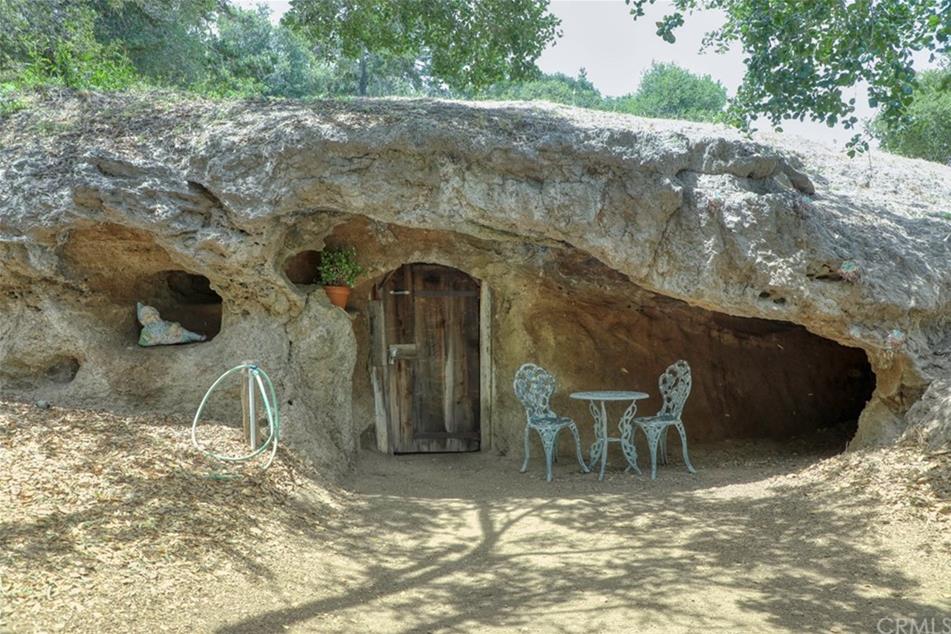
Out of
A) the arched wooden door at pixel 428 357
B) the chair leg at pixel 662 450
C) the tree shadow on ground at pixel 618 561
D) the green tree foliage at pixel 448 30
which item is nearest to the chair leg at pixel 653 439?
the tree shadow on ground at pixel 618 561

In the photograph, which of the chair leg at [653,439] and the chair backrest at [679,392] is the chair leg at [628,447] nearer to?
the chair leg at [653,439]

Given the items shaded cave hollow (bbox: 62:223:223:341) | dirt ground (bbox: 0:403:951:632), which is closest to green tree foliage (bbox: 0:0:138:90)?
shaded cave hollow (bbox: 62:223:223:341)

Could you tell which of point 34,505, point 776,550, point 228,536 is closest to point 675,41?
point 776,550

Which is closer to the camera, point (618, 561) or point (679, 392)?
point (618, 561)

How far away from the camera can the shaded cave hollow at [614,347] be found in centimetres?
806

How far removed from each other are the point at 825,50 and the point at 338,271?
4.88m

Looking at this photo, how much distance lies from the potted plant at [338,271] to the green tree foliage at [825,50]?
3.81 meters

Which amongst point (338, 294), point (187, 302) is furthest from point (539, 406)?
point (187, 302)

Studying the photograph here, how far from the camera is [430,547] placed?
5371mm

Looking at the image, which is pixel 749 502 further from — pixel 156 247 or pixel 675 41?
pixel 156 247

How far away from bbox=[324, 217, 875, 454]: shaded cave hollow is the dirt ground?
2.03 meters

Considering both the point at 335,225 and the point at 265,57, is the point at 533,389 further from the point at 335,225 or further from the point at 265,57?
the point at 265,57

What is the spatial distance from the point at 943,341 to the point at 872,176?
2863 mm

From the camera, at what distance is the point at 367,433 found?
862 cm
